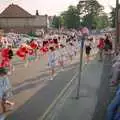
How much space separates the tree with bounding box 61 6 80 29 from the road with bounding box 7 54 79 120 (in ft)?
359

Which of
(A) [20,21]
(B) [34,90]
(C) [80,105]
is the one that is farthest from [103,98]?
(A) [20,21]

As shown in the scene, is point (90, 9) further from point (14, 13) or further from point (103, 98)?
point (103, 98)

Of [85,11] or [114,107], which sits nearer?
[114,107]

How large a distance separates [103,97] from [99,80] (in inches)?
173

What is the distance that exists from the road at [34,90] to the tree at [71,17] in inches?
4306

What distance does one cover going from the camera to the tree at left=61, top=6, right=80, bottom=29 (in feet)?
443

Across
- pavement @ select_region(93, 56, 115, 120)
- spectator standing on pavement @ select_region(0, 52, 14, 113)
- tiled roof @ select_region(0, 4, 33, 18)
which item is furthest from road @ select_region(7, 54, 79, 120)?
tiled roof @ select_region(0, 4, 33, 18)

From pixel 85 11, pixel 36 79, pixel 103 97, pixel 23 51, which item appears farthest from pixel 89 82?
pixel 85 11

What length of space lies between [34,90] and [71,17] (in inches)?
4951

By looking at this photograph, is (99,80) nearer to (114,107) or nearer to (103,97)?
(103,97)

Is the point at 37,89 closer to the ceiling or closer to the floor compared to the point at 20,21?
closer to the floor

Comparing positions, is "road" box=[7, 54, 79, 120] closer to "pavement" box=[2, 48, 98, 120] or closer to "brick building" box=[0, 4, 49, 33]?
"pavement" box=[2, 48, 98, 120]

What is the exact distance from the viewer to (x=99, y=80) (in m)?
18.4

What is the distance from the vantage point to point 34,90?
15.7m
